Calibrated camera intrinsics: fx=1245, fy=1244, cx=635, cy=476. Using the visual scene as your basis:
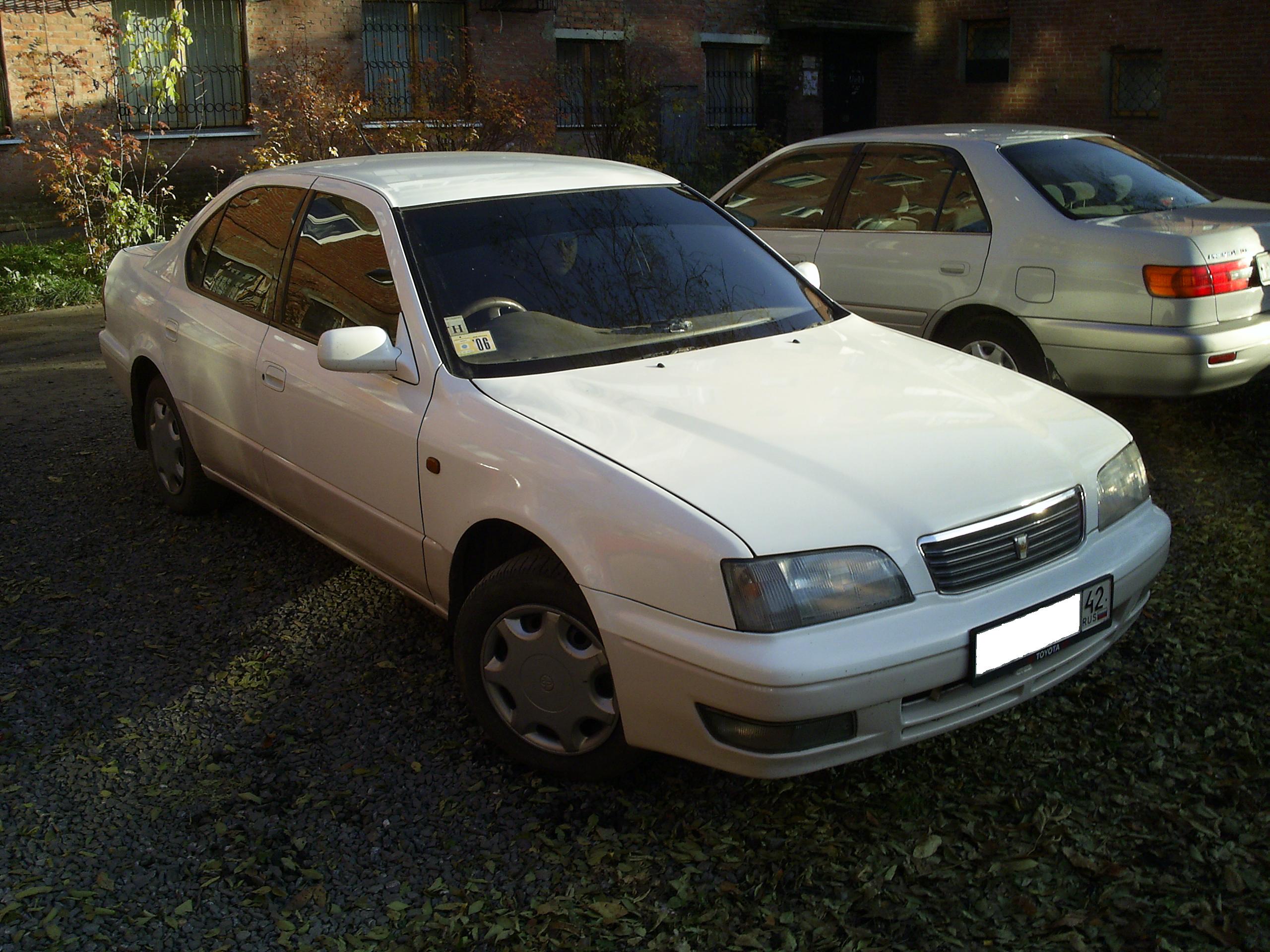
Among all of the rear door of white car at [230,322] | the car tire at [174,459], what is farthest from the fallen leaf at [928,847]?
the car tire at [174,459]

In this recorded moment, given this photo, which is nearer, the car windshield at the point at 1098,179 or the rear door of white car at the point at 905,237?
the car windshield at the point at 1098,179

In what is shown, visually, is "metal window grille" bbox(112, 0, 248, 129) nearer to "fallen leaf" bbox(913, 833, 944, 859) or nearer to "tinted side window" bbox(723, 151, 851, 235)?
"tinted side window" bbox(723, 151, 851, 235)

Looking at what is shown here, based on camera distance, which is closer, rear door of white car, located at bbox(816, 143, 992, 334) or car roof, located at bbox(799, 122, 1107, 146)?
rear door of white car, located at bbox(816, 143, 992, 334)

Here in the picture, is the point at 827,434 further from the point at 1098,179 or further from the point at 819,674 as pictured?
the point at 1098,179

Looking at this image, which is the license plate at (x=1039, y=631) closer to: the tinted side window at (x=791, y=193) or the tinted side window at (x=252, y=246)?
the tinted side window at (x=252, y=246)

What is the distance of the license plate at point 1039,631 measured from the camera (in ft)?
Answer: 9.85

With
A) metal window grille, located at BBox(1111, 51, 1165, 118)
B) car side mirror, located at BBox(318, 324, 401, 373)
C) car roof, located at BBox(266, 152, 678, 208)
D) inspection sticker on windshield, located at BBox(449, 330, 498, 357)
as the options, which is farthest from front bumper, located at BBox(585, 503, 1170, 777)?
metal window grille, located at BBox(1111, 51, 1165, 118)

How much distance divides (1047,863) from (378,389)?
2297 mm

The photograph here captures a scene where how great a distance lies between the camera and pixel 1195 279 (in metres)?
5.73

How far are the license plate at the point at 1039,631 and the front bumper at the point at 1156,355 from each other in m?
2.89

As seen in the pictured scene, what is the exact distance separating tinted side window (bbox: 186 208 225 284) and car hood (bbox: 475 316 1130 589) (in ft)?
7.08

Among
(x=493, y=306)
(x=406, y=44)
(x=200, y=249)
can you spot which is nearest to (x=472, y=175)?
(x=493, y=306)

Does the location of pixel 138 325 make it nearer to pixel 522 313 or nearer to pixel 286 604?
pixel 286 604

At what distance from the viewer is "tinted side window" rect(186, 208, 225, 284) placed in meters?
5.13
